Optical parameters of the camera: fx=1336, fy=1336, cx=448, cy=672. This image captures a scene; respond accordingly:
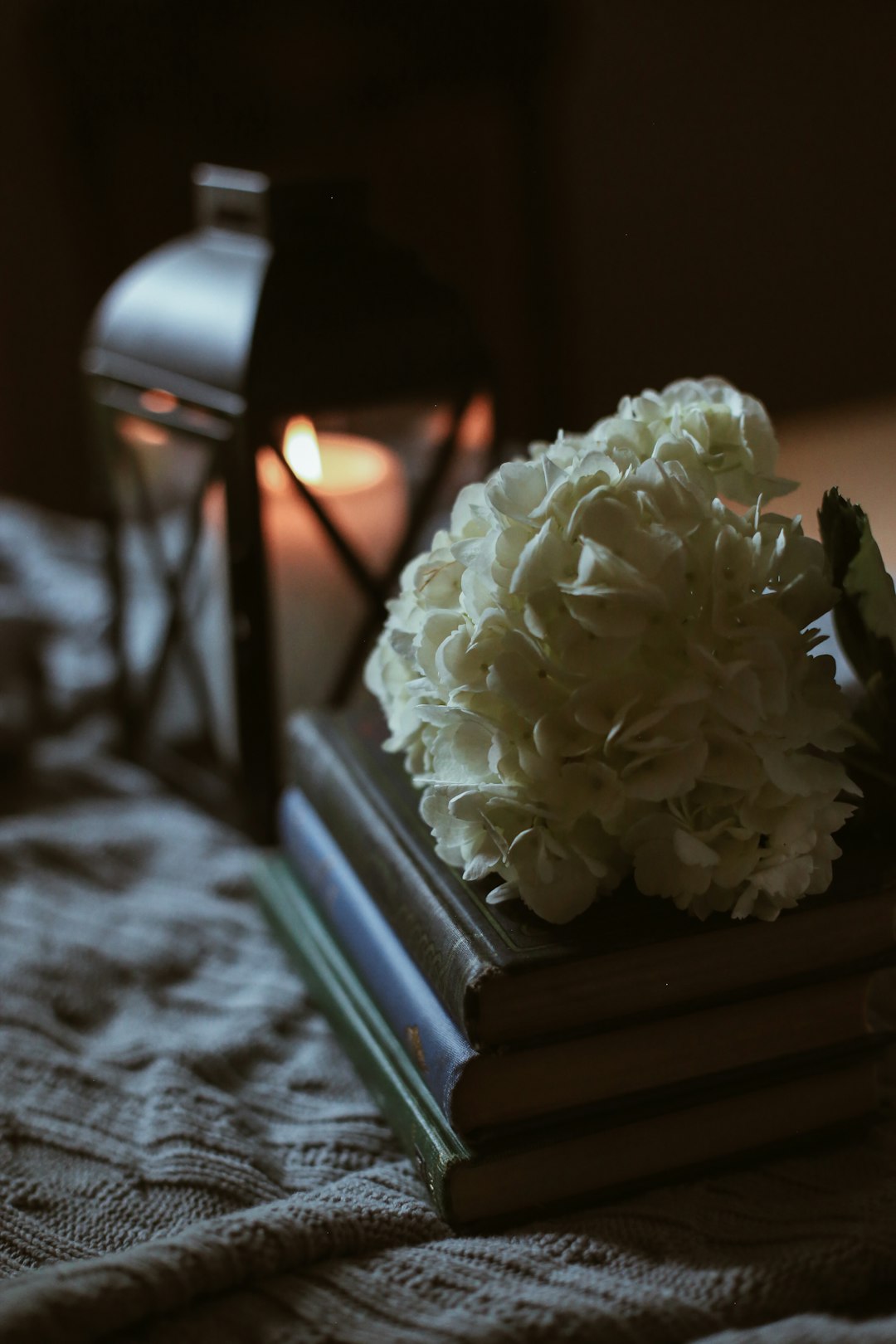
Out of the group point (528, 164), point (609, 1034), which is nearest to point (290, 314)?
point (609, 1034)

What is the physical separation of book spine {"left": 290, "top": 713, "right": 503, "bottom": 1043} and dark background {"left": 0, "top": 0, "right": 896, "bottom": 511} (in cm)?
132

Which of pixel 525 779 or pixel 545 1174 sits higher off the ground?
pixel 525 779

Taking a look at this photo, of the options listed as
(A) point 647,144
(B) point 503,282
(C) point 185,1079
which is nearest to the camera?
(C) point 185,1079

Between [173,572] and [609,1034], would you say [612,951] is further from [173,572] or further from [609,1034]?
[173,572]

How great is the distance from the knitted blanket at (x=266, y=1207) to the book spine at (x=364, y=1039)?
0.6 inches

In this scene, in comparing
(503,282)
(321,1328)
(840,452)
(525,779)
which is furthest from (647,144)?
(321,1328)

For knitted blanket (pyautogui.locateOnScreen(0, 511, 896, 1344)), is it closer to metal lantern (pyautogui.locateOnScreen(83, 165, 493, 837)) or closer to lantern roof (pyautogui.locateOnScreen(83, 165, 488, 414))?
metal lantern (pyautogui.locateOnScreen(83, 165, 493, 837))

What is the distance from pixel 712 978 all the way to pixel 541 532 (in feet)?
0.62

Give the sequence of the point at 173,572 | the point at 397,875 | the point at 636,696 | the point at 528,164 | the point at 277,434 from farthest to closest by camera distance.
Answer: the point at 528,164 → the point at 173,572 → the point at 277,434 → the point at 397,875 → the point at 636,696

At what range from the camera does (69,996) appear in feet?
2.42

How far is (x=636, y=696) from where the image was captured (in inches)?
19.5

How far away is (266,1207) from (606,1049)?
0.49ft

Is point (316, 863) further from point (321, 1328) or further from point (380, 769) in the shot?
point (321, 1328)

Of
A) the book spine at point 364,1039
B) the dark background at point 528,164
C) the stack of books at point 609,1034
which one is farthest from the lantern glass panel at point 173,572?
the dark background at point 528,164
